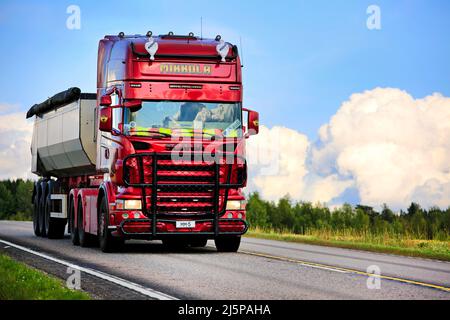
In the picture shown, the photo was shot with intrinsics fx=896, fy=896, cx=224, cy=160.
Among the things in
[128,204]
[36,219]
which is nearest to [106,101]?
[128,204]

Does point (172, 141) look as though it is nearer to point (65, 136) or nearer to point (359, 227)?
point (65, 136)

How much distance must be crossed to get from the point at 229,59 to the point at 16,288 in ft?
31.8

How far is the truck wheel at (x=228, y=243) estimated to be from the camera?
2081cm

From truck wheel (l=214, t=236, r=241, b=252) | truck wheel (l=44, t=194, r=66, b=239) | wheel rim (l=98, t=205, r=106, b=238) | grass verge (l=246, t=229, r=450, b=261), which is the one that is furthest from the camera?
truck wheel (l=44, t=194, r=66, b=239)

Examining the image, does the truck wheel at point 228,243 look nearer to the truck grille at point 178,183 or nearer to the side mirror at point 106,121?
the truck grille at point 178,183

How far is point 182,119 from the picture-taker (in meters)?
19.4

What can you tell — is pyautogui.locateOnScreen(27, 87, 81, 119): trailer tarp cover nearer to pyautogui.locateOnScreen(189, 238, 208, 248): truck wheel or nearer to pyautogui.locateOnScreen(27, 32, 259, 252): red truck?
pyautogui.locateOnScreen(27, 32, 259, 252): red truck

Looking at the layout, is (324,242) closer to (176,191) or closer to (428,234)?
(428,234)

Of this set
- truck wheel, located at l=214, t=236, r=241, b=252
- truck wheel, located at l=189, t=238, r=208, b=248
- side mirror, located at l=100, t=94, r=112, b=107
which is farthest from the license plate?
truck wheel, located at l=189, t=238, r=208, b=248

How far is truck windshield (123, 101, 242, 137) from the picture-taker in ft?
63.3

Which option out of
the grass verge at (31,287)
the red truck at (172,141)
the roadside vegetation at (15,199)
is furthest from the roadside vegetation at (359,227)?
the roadside vegetation at (15,199)

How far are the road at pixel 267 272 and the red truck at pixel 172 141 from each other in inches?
27.7

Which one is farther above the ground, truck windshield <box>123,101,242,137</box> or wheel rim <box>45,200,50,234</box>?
truck windshield <box>123,101,242,137</box>

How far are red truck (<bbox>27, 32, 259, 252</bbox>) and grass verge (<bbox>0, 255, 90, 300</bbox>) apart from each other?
541cm
